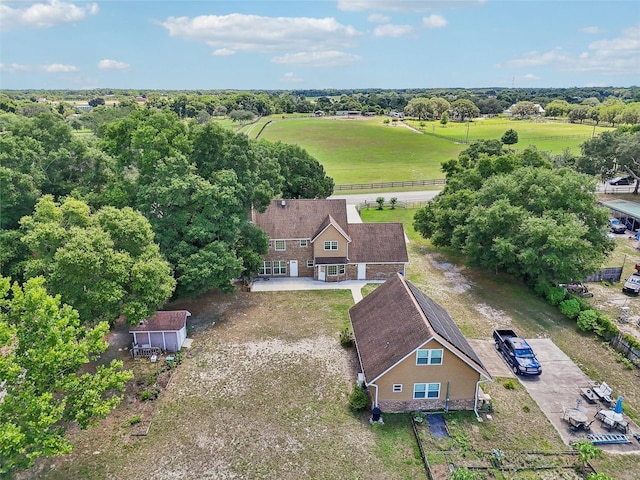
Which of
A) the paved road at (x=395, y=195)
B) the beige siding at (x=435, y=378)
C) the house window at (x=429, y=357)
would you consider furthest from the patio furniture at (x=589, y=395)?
the paved road at (x=395, y=195)

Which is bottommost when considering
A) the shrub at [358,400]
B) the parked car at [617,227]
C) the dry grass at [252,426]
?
the dry grass at [252,426]

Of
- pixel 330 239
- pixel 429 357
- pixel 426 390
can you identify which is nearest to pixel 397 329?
pixel 429 357

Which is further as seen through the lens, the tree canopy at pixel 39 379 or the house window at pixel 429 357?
the house window at pixel 429 357

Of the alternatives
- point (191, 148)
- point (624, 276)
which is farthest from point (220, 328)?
point (624, 276)

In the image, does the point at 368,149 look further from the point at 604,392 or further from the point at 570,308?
the point at 604,392

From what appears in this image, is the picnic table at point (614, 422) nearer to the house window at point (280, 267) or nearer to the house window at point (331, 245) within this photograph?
the house window at point (331, 245)

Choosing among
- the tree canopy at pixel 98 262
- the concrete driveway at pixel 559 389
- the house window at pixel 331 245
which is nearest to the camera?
the concrete driveway at pixel 559 389
